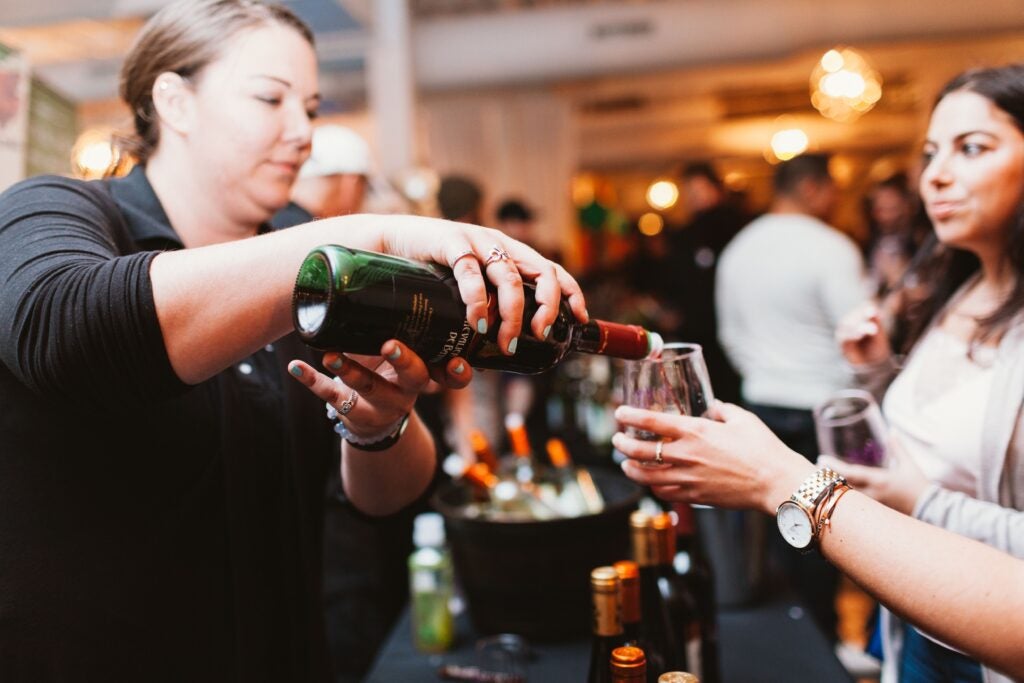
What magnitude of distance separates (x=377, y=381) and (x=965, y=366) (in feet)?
3.24

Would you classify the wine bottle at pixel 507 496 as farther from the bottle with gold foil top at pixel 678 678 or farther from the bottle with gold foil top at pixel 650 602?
the bottle with gold foil top at pixel 678 678

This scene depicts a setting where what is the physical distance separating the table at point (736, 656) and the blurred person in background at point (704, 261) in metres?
2.43

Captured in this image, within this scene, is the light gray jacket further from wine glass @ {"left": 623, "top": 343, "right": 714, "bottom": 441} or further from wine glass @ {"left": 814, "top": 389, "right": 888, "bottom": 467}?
wine glass @ {"left": 623, "top": 343, "right": 714, "bottom": 441}

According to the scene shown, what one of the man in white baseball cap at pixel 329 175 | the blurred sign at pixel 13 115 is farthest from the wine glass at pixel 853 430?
the man in white baseball cap at pixel 329 175

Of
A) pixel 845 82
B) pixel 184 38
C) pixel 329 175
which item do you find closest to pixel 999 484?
pixel 184 38

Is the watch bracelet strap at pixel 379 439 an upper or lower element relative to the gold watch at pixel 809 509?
upper

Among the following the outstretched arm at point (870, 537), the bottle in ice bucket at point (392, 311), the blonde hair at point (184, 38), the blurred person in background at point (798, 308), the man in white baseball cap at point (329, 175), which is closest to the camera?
the bottle in ice bucket at point (392, 311)

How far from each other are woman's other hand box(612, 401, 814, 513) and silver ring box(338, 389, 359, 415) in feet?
0.94

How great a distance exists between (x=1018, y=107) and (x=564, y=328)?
941mm

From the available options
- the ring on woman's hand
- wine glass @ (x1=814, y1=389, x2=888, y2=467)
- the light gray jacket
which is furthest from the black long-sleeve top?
the light gray jacket

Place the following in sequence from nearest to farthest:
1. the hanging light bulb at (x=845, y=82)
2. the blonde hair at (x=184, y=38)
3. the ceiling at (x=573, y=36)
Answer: the blonde hair at (x=184, y=38)
the ceiling at (x=573, y=36)
the hanging light bulb at (x=845, y=82)

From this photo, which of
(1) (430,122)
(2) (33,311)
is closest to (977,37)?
(1) (430,122)

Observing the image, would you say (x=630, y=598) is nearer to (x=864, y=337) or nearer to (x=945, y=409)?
(x=945, y=409)

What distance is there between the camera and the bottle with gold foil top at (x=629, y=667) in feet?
2.30
